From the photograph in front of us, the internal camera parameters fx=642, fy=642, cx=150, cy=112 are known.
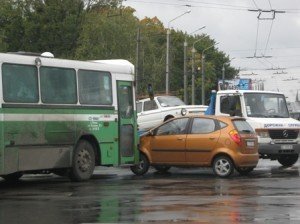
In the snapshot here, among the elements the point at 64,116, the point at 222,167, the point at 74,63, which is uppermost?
the point at 74,63

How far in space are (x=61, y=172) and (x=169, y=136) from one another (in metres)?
3.14

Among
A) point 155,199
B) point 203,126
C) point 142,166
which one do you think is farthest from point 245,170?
point 155,199

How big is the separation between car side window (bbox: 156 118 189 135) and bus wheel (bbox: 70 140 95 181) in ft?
7.97

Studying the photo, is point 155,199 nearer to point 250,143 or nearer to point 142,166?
point 250,143

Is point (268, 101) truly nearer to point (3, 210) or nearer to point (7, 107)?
point (7, 107)

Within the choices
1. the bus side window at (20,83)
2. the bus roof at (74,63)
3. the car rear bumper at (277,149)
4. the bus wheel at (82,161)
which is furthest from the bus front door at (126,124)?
the car rear bumper at (277,149)

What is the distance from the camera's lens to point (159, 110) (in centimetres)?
2783

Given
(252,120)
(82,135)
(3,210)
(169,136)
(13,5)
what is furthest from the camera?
(13,5)

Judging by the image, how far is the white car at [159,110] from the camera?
27250 mm

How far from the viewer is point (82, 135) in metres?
15.6

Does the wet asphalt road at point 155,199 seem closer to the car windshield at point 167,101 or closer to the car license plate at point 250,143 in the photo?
the car license plate at point 250,143


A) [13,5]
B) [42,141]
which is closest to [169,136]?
[42,141]

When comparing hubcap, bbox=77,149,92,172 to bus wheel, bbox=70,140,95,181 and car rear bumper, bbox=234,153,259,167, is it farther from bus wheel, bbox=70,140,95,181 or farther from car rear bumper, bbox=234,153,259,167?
car rear bumper, bbox=234,153,259,167

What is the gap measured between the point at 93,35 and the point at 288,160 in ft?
153
